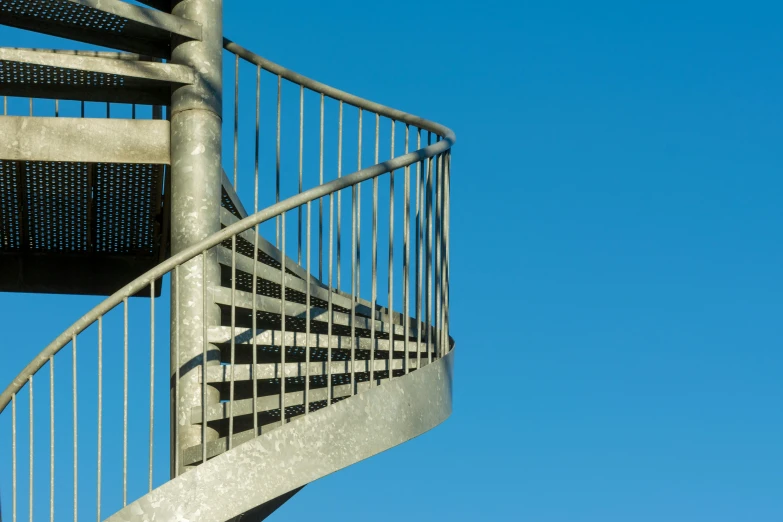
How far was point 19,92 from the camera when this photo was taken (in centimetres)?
A: 759

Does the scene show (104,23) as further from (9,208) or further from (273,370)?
(273,370)

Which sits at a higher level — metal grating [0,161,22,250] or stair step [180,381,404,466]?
metal grating [0,161,22,250]

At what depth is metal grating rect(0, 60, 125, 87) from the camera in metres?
7.14

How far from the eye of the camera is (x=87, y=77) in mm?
7348

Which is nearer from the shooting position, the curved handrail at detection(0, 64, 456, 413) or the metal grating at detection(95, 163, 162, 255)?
the curved handrail at detection(0, 64, 456, 413)

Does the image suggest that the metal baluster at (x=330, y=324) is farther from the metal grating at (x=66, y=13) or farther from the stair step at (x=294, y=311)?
the metal grating at (x=66, y=13)

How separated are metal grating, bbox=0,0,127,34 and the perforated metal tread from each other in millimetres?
759

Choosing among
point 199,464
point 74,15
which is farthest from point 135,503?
point 74,15

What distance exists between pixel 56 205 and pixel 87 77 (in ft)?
3.46

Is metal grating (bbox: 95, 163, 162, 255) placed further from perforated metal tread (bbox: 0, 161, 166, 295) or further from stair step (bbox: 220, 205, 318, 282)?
stair step (bbox: 220, 205, 318, 282)

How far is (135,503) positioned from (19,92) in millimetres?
2716

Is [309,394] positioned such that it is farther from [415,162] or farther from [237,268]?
[415,162]

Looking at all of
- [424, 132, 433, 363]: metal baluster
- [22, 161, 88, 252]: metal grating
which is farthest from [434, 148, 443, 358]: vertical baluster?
[22, 161, 88, 252]: metal grating

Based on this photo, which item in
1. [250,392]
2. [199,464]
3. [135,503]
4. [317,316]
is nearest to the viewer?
[135,503]
